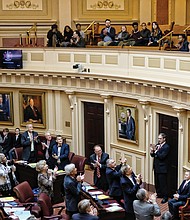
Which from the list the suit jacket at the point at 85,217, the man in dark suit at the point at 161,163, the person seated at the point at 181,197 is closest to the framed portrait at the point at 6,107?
the man in dark suit at the point at 161,163

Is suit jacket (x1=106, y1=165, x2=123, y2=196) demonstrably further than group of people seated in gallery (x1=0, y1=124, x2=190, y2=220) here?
Yes

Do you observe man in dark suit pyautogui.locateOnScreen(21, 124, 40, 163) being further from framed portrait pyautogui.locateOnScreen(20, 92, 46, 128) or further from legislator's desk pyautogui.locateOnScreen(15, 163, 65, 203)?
framed portrait pyautogui.locateOnScreen(20, 92, 46, 128)

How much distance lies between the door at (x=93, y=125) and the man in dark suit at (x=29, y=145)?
229 cm

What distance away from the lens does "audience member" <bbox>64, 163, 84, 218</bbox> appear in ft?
37.4

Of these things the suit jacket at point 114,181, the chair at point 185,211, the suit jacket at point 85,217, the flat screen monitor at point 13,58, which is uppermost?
the flat screen monitor at point 13,58

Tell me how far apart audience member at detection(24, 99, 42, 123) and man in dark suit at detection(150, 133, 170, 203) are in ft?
19.1

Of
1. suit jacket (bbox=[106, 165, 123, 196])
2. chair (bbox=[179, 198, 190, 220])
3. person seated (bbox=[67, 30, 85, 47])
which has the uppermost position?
person seated (bbox=[67, 30, 85, 47])

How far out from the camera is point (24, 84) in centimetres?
1936

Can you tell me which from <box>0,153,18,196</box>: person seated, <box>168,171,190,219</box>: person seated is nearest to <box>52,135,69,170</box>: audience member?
<box>0,153,18,196</box>: person seated

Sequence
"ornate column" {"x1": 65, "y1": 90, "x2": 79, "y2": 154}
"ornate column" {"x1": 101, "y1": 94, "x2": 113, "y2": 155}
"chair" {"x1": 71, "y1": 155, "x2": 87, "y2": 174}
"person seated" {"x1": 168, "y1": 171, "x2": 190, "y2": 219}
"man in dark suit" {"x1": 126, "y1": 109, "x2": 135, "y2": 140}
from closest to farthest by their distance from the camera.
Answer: "person seated" {"x1": 168, "y1": 171, "x2": 190, "y2": 219}, "chair" {"x1": 71, "y1": 155, "x2": 87, "y2": 174}, "man in dark suit" {"x1": 126, "y1": 109, "x2": 135, "y2": 140}, "ornate column" {"x1": 101, "y1": 94, "x2": 113, "y2": 155}, "ornate column" {"x1": 65, "y1": 90, "x2": 79, "y2": 154}

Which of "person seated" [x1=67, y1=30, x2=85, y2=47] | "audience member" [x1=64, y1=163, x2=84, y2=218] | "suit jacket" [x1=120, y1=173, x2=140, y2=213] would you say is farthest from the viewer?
"person seated" [x1=67, y1=30, x2=85, y2=47]

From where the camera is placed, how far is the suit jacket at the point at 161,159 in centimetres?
1488

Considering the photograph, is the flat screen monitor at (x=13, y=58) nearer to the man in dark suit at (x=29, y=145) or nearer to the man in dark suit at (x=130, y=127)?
the man in dark suit at (x=29, y=145)

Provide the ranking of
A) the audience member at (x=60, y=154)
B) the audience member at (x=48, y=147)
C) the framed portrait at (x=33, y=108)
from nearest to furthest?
the audience member at (x=60, y=154) < the audience member at (x=48, y=147) < the framed portrait at (x=33, y=108)
